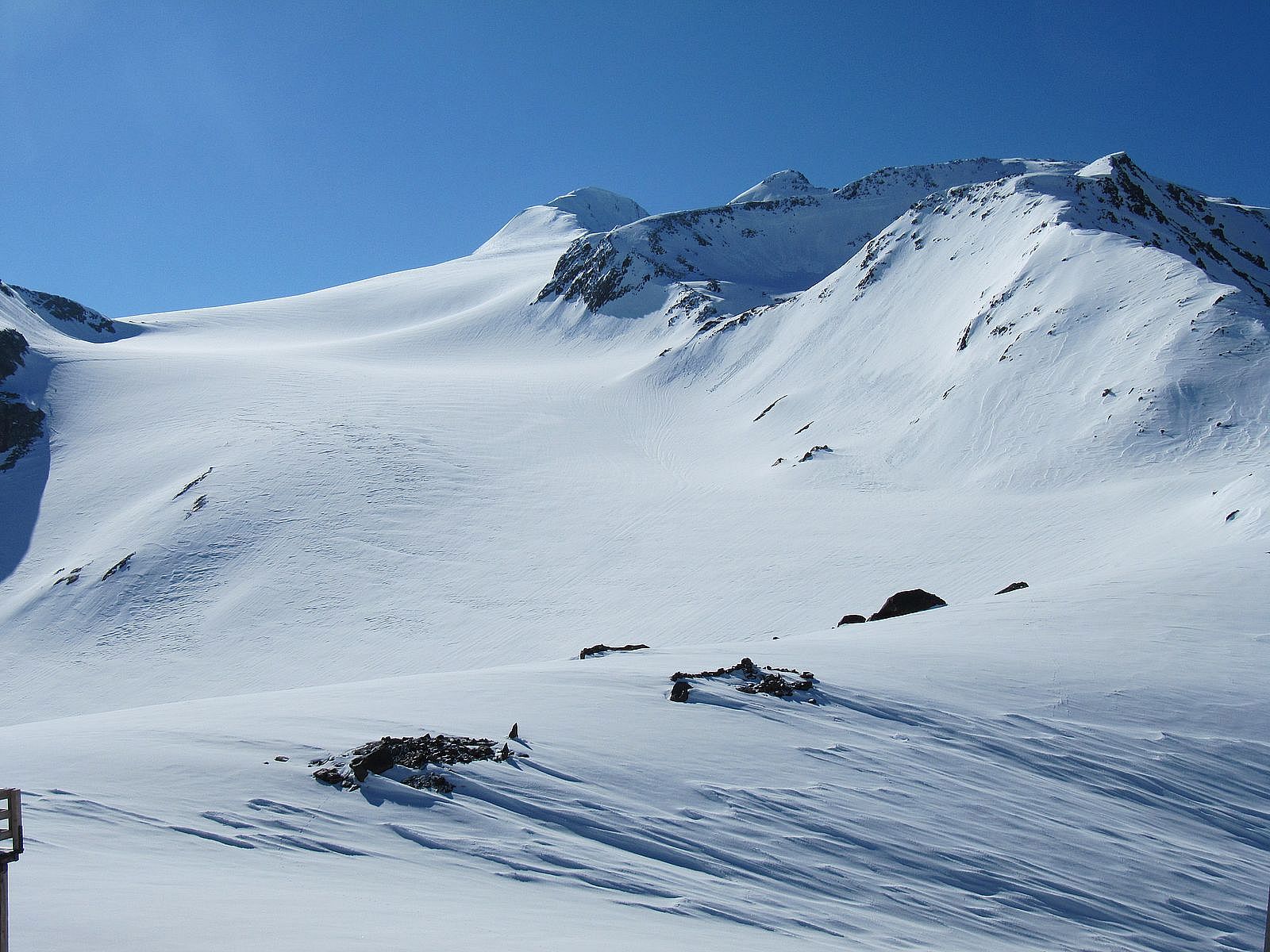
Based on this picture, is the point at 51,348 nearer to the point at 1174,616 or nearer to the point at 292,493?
the point at 292,493

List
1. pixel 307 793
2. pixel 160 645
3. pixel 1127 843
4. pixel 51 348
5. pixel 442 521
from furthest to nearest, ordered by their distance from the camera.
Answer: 1. pixel 51 348
2. pixel 442 521
3. pixel 160 645
4. pixel 1127 843
5. pixel 307 793

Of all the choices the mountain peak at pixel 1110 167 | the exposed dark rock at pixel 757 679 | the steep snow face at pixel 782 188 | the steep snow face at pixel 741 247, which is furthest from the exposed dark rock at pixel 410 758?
the steep snow face at pixel 782 188

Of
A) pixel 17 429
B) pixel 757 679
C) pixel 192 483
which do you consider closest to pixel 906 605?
pixel 757 679

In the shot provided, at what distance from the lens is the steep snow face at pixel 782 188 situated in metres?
149

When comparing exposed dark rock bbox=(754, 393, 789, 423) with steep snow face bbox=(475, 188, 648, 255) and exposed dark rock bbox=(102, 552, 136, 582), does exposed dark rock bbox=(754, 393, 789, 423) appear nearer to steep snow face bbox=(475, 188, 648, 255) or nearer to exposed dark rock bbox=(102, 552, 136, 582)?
exposed dark rock bbox=(102, 552, 136, 582)

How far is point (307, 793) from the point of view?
703 cm

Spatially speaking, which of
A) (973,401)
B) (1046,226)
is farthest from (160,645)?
(1046,226)

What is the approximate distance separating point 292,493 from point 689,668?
2844cm

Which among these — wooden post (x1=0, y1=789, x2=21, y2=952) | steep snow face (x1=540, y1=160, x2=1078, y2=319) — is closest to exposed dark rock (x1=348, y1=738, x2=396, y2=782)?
wooden post (x1=0, y1=789, x2=21, y2=952)

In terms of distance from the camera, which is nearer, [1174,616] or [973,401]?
[1174,616]

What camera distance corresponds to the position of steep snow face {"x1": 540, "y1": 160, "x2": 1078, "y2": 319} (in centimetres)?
7500

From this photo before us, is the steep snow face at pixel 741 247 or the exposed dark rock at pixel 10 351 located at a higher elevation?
the steep snow face at pixel 741 247

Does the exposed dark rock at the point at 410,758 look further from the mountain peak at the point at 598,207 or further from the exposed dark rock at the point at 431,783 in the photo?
the mountain peak at the point at 598,207

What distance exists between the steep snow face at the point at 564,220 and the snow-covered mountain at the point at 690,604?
70884 mm
